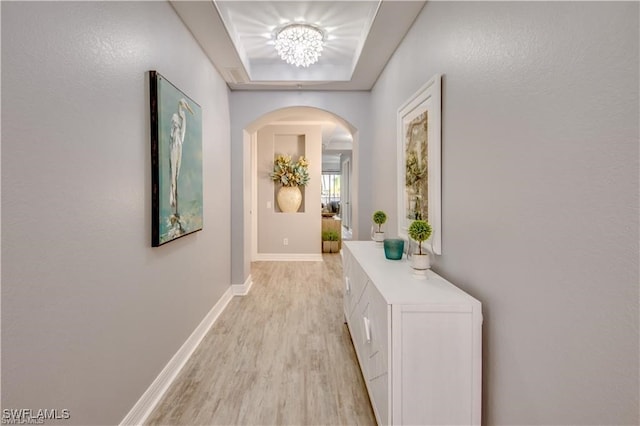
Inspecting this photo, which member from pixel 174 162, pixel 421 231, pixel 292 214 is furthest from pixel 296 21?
pixel 292 214

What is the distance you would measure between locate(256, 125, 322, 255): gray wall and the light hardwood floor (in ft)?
7.76

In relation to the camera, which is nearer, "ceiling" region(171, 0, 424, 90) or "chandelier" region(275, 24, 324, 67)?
"ceiling" region(171, 0, 424, 90)

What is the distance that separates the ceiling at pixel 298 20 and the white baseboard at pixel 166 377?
7.94 ft

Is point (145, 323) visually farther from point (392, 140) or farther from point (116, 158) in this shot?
point (392, 140)

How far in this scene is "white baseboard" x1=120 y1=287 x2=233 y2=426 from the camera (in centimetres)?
170

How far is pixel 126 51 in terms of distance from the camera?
63.0 inches

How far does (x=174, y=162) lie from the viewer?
82.0 inches

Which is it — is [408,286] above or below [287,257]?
above

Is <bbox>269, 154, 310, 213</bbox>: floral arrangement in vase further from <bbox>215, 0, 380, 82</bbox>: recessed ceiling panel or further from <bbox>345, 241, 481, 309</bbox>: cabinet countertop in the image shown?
<bbox>345, 241, 481, 309</bbox>: cabinet countertop

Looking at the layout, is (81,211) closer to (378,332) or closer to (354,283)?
(378,332)

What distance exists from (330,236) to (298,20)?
15.5 ft

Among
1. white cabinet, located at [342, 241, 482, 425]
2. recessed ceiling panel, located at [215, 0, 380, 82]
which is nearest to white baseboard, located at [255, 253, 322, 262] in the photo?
recessed ceiling panel, located at [215, 0, 380, 82]

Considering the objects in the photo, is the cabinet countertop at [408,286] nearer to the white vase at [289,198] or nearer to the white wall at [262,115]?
the white wall at [262,115]

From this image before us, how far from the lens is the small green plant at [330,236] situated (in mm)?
6848
